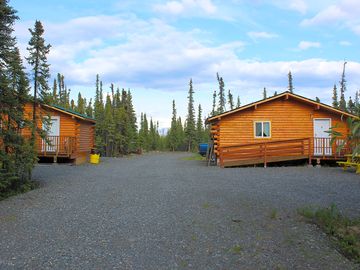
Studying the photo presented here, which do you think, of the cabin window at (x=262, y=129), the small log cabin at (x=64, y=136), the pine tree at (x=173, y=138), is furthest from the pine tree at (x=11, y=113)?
the pine tree at (x=173, y=138)

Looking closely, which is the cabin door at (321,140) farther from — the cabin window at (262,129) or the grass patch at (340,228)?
the grass patch at (340,228)

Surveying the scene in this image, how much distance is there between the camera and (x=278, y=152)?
19.9 meters

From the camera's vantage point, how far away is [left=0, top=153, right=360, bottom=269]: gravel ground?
4902 mm

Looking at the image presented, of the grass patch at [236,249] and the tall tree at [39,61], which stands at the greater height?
the tall tree at [39,61]

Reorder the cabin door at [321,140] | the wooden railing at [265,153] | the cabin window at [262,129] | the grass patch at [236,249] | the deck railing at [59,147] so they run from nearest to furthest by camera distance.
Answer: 1. the grass patch at [236,249]
2. the wooden railing at [265,153]
3. the cabin door at [321,140]
4. the cabin window at [262,129]
5. the deck railing at [59,147]

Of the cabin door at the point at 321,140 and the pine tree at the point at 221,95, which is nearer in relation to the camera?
the cabin door at the point at 321,140

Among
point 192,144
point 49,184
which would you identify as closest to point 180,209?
point 49,184

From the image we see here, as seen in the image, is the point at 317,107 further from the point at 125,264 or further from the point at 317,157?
the point at 125,264

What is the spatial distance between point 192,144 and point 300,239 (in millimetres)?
53844

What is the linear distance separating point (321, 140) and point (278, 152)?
269 centimetres

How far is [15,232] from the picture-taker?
20.7 feet

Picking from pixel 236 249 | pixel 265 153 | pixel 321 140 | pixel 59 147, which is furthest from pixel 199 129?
pixel 236 249

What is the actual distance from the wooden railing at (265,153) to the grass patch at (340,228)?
11.7 m

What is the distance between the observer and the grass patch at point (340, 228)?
5.22 m
